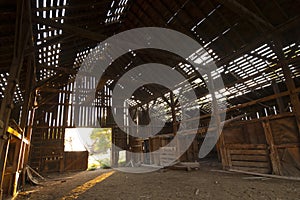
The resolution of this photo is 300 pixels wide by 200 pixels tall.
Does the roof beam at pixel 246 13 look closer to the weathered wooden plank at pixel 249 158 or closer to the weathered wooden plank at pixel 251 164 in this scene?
the weathered wooden plank at pixel 249 158

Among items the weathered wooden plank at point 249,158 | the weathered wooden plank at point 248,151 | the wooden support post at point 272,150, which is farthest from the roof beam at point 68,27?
the weathered wooden plank at point 249,158

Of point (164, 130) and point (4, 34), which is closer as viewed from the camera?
point (4, 34)

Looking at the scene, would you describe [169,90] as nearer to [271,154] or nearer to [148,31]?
[148,31]

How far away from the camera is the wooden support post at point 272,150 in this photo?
583cm

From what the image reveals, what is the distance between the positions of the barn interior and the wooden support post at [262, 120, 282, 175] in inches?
1.3

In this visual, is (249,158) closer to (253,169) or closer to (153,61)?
(253,169)

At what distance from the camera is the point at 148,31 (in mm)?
7336

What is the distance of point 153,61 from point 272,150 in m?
6.98

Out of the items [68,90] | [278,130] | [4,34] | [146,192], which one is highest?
[68,90]

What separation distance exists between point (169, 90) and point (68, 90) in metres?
7.54

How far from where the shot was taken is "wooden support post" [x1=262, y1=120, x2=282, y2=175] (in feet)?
19.1

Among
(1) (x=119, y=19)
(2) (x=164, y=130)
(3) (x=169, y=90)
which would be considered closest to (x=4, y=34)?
(1) (x=119, y=19)

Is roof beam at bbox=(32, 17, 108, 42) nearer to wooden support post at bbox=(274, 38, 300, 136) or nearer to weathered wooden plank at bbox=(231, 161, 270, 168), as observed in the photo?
wooden support post at bbox=(274, 38, 300, 136)

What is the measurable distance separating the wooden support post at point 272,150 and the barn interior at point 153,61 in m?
0.03
